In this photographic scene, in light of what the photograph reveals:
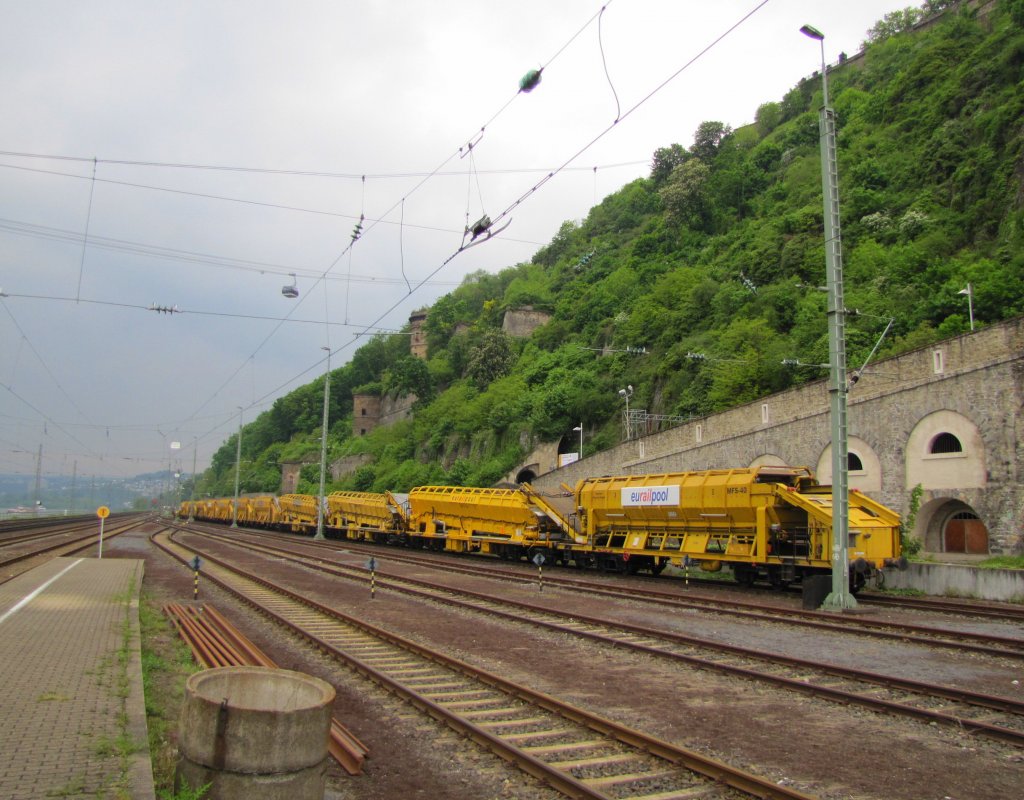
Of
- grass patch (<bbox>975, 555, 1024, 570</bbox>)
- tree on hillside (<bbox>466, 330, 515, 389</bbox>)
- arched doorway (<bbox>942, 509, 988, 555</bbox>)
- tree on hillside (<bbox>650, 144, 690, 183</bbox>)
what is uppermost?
tree on hillside (<bbox>650, 144, 690, 183</bbox>)

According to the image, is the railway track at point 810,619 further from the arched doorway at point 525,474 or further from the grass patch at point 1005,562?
the arched doorway at point 525,474

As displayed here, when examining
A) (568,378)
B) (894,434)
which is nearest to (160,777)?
(894,434)

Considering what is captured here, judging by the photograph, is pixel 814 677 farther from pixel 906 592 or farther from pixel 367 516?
pixel 367 516

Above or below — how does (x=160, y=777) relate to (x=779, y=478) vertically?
below

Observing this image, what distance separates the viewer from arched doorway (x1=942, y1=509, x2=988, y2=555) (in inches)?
922

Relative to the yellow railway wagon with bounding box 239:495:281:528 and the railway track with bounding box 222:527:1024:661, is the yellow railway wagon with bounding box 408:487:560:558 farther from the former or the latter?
the yellow railway wagon with bounding box 239:495:281:528

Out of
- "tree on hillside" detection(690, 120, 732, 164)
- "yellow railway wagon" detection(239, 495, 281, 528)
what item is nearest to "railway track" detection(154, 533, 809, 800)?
"yellow railway wagon" detection(239, 495, 281, 528)

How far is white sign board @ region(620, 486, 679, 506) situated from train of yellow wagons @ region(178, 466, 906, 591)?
0.11 feet

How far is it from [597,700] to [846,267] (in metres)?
45.6

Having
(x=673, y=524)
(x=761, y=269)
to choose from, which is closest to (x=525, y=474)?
(x=761, y=269)

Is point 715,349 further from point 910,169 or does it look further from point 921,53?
point 921,53

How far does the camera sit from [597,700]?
8445 mm

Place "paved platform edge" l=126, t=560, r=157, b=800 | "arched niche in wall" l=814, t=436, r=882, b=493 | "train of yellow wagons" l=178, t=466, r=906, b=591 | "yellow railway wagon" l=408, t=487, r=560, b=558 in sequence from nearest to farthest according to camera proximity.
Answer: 1. "paved platform edge" l=126, t=560, r=157, b=800
2. "train of yellow wagons" l=178, t=466, r=906, b=591
3. "arched niche in wall" l=814, t=436, r=882, b=493
4. "yellow railway wagon" l=408, t=487, r=560, b=558

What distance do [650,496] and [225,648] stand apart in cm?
1398
